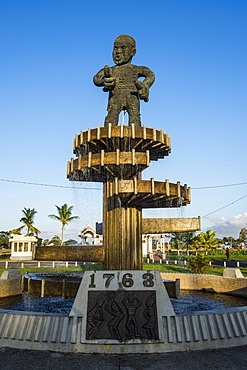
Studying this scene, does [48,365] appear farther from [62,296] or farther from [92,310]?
[62,296]

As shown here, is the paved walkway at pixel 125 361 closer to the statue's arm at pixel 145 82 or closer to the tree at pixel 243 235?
the statue's arm at pixel 145 82

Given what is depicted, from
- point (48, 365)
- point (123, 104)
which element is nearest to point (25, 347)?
point (48, 365)

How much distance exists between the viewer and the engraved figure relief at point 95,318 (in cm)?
646

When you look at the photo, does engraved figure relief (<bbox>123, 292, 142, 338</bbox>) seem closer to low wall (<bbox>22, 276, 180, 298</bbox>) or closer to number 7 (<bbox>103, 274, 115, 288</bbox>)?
number 7 (<bbox>103, 274, 115, 288</bbox>)

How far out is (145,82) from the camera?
15.8 m

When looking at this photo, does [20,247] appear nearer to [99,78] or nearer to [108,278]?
[99,78]

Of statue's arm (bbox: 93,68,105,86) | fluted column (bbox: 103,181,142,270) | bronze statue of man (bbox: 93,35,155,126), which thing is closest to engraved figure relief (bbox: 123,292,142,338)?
fluted column (bbox: 103,181,142,270)

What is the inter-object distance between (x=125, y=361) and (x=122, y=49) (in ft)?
48.0

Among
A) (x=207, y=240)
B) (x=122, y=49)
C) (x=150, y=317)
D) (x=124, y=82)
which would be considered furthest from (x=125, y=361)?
(x=207, y=240)

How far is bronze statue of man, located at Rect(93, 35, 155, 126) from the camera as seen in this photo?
50.5 ft

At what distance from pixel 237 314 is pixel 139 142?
880 cm

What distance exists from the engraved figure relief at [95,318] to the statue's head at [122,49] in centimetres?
1303

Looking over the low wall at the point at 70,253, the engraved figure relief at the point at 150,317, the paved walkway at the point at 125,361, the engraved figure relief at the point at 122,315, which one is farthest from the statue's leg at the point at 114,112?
the paved walkway at the point at 125,361

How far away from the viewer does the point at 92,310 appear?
22.0 feet
